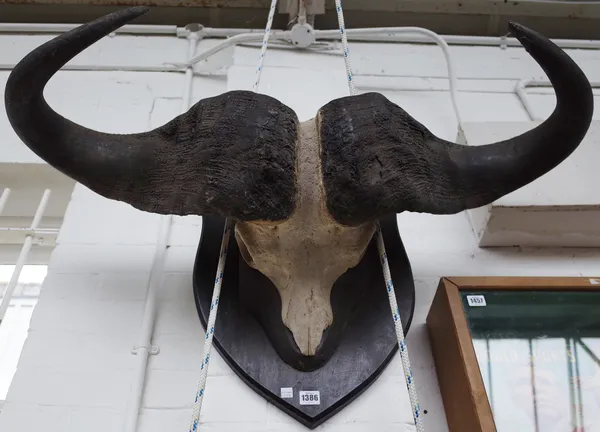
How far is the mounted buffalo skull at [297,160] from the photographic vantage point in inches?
40.1

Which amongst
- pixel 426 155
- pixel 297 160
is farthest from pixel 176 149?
pixel 426 155

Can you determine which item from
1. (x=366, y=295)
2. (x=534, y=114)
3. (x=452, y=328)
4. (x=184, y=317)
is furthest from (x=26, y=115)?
(x=534, y=114)

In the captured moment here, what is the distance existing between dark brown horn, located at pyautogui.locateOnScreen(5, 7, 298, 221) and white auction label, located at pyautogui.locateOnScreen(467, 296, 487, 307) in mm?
519

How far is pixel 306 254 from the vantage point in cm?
117

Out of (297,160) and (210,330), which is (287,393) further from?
(297,160)

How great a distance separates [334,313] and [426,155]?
14.8 inches

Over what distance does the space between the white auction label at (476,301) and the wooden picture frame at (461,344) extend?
2 cm

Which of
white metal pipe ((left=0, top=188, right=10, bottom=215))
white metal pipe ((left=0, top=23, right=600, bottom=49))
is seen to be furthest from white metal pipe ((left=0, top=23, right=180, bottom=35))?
white metal pipe ((left=0, top=188, right=10, bottom=215))

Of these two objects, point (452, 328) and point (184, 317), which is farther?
point (184, 317)

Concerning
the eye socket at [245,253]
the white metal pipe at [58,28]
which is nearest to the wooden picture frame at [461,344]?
the eye socket at [245,253]

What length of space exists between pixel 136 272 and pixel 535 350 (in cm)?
92

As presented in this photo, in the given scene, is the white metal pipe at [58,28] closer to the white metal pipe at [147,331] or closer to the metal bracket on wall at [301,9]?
the metal bracket on wall at [301,9]

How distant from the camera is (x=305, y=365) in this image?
123cm

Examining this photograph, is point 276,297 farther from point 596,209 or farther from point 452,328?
point 596,209
